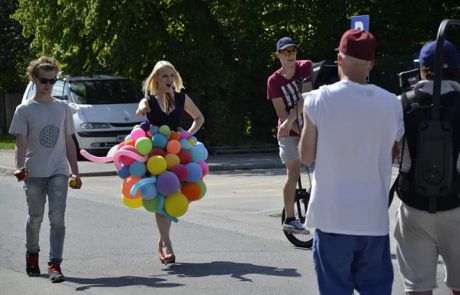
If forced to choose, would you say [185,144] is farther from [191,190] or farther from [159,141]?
[191,190]

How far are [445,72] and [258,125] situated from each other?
19291 millimetres

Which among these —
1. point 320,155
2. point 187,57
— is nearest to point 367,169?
point 320,155

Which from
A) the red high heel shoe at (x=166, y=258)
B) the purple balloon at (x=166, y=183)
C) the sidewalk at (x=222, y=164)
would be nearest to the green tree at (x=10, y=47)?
the sidewalk at (x=222, y=164)

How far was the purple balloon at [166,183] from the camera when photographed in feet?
27.0

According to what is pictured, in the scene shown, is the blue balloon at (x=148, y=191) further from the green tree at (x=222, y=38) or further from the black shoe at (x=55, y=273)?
the green tree at (x=222, y=38)

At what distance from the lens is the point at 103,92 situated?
22516 mm

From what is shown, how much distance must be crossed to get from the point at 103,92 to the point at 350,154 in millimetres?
18014

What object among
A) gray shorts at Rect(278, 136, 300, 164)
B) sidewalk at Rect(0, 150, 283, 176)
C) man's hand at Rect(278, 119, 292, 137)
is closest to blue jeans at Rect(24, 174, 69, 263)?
man's hand at Rect(278, 119, 292, 137)

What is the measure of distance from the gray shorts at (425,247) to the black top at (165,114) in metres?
3.70

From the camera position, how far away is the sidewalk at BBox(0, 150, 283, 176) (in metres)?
19.1

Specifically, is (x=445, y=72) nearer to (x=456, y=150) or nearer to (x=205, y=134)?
(x=456, y=150)

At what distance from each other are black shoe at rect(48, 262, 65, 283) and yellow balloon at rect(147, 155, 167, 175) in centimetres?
112

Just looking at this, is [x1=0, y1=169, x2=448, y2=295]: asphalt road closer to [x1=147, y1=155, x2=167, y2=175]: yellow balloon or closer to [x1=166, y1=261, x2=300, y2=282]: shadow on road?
[x1=166, y1=261, x2=300, y2=282]: shadow on road

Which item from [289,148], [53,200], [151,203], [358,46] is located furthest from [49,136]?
[358,46]
